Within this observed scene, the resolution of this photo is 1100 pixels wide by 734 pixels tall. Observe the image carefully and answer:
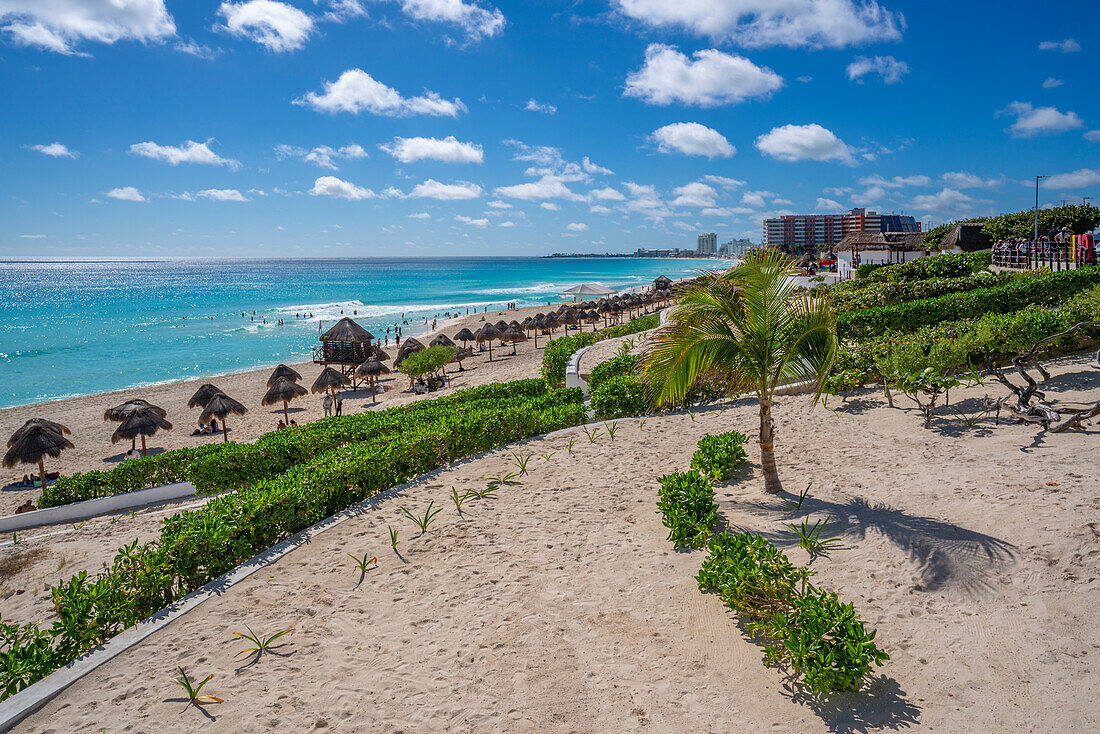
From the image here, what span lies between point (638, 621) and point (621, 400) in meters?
5.97

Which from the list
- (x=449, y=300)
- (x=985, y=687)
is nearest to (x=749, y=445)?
(x=985, y=687)

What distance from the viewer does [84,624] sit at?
4246 millimetres

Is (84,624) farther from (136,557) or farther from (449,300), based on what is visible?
(449,300)

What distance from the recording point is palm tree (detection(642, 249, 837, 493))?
582 centimetres

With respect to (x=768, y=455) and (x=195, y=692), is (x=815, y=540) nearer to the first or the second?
(x=768, y=455)

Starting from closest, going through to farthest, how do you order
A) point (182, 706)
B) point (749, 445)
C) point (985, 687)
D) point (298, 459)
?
point (985, 687)
point (182, 706)
point (749, 445)
point (298, 459)

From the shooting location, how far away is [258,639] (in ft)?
14.1

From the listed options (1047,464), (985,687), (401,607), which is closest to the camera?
(985,687)

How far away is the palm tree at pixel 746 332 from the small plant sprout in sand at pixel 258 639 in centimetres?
411

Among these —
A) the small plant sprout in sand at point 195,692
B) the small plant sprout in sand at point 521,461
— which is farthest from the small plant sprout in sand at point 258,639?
the small plant sprout in sand at point 521,461

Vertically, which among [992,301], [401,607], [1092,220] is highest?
[1092,220]

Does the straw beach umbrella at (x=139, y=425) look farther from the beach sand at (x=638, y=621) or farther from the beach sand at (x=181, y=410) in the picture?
the beach sand at (x=638, y=621)

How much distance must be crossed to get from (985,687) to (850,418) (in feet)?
18.9

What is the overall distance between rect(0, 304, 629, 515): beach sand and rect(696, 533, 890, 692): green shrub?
16.0m
